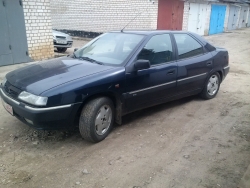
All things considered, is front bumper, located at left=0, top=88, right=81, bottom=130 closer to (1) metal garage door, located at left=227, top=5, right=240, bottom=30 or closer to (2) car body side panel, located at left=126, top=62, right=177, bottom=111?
(2) car body side panel, located at left=126, top=62, right=177, bottom=111

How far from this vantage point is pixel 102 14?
56.9ft

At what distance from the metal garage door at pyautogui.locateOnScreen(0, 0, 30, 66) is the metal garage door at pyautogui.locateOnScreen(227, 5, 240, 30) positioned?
25.4 meters

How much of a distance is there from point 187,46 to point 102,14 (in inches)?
526

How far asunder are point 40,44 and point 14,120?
16.7ft

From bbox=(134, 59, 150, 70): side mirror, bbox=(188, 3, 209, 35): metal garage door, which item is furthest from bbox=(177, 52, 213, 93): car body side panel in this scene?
bbox=(188, 3, 209, 35): metal garage door

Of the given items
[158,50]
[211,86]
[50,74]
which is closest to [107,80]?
[50,74]

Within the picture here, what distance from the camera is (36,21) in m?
8.53

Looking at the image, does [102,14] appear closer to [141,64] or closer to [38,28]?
[38,28]

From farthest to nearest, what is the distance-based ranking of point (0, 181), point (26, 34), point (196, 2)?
point (196, 2), point (26, 34), point (0, 181)

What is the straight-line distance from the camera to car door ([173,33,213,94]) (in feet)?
15.9

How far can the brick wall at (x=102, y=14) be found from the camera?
53.4 ft

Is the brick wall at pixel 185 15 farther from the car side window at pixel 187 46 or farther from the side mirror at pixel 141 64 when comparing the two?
the side mirror at pixel 141 64

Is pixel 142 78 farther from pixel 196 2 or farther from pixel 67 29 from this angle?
pixel 196 2

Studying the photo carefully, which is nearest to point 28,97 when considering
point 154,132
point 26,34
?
point 154,132
